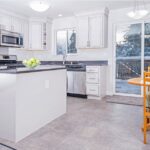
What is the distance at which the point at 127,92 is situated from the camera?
5.33 m

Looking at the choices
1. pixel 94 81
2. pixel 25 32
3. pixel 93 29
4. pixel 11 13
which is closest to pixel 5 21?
pixel 11 13

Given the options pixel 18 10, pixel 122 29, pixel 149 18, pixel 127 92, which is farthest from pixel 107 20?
pixel 18 10

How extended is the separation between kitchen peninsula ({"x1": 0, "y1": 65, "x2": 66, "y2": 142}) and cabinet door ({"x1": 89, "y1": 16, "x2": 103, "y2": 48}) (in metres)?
2.42

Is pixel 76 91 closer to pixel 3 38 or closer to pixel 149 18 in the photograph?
pixel 3 38

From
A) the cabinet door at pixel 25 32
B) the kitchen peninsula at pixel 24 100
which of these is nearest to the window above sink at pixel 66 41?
the cabinet door at pixel 25 32

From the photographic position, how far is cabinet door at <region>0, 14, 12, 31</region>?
16.7ft

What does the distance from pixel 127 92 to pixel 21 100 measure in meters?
3.79

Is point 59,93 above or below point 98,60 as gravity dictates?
below

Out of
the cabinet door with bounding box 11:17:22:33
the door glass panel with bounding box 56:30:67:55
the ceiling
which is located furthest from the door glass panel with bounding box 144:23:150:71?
the cabinet door with bounding box 11:17:22:33

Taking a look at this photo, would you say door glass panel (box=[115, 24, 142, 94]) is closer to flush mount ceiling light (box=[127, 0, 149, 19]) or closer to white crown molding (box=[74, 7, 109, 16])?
flush mount ceiling light (box=[127, 0, 149, 19])

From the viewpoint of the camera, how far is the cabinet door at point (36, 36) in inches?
236

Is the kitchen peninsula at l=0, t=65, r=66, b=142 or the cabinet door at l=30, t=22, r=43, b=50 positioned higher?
the cabinet door at l=30, t=22, r=43, b=50

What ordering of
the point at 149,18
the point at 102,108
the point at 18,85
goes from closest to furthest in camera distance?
the point at 18,85 → the point at 102,108 → the point at 149,18

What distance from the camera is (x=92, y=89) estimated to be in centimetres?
482
